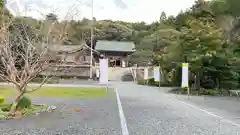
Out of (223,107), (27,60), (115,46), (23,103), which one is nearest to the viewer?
(23,103)

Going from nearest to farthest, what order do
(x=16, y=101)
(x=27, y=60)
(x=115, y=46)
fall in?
1. (x=16, y=101)
2. (x=27, y=60)
3. (x=115, y=46)

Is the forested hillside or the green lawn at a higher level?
the forested hillside

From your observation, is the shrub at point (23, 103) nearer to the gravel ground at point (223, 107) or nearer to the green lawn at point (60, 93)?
the gravel ground at point (223, 107)

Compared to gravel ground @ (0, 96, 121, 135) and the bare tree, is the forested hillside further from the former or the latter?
gravel ground @ (0, 96, 121, 135)

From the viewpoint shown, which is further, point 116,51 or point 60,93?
point 116,51

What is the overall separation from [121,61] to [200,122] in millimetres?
43438

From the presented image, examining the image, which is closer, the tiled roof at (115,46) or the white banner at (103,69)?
the white banner at (103,69)

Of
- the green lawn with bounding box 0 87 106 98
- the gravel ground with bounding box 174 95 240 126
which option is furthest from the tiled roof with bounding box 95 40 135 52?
the gravel ground with bounding box 174 95 240 126

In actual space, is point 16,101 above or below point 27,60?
below

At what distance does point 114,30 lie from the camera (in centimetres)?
6384

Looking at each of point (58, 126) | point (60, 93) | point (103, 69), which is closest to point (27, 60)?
point (58, 126)

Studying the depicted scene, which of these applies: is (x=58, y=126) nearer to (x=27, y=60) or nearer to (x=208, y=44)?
(x=27, y=60)

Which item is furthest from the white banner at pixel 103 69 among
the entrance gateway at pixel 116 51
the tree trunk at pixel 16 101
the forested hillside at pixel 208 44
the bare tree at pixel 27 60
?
the entrance gateway at pixel 116 51

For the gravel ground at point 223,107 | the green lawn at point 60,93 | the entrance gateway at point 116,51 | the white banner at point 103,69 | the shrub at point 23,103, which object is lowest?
the gravel ground at point 223,107
